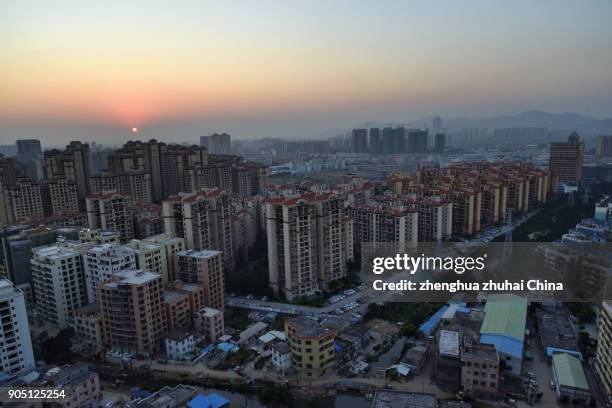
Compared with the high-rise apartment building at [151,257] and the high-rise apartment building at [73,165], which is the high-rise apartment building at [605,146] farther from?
A: the high-rise apartment building at [151,257]

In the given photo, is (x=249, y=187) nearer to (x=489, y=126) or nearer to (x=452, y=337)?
(x=452, y=337)

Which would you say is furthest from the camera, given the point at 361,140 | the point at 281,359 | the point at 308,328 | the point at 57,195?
the point at 361,140

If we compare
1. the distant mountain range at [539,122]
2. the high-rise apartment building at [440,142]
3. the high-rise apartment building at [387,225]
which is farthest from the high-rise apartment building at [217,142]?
the distant mountain range at [539,122]

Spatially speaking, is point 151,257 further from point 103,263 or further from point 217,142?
point 217,142

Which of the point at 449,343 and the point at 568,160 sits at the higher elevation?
Result: the point at 568,160

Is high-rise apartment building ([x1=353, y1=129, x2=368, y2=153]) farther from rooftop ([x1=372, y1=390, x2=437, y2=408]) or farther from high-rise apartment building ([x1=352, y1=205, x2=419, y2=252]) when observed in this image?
rooftop ([x1=372, y1=390, x2=437, y2=408])

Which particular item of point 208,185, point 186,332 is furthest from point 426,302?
point 208,185

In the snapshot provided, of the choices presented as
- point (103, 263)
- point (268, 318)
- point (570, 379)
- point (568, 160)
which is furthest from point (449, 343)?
point (568, 160)
